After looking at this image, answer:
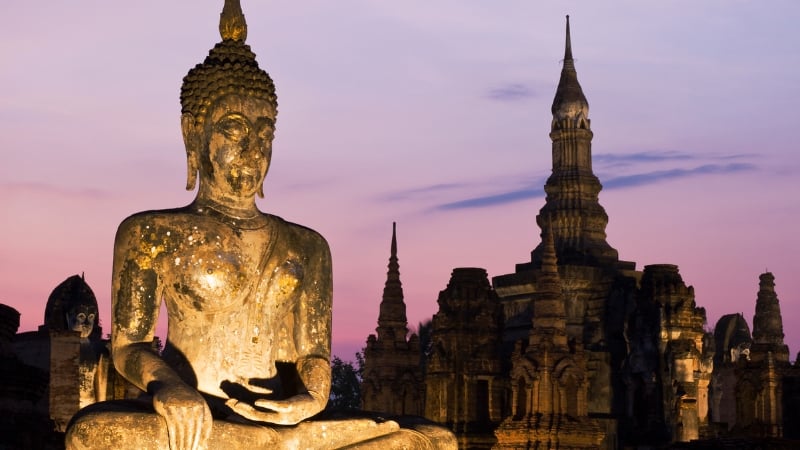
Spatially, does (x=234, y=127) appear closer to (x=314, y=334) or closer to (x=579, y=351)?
(x=314, y=334)

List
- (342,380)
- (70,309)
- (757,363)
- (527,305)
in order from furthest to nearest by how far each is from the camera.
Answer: (342,380)
(527,305)
(757,363)
(70,309)

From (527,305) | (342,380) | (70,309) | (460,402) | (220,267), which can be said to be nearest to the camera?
(220,267)

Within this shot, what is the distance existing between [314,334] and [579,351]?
33929 millimetres

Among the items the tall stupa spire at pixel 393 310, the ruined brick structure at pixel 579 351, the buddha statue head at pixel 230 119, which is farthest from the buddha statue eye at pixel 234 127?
the tall stupa spire at pixel 393 310

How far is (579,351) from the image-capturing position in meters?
43.2

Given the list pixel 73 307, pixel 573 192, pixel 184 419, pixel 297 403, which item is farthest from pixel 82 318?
pixel 573 192

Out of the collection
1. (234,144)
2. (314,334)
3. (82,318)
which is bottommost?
(314,334)

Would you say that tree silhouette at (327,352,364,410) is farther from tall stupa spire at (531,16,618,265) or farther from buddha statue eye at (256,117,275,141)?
buddha statue eye at (256,117,275,141)

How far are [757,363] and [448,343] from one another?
28.8ft

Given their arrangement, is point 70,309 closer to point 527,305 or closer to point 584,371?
point 584,371

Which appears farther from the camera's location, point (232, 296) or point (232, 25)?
point (232, 25)

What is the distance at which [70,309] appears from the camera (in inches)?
1068

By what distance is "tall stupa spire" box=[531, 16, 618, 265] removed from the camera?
170ft

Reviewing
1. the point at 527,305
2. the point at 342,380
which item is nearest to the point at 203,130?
the point at 527,305
